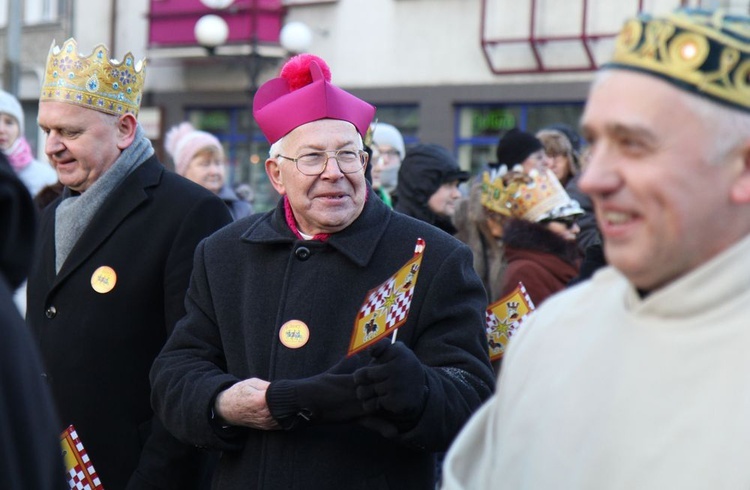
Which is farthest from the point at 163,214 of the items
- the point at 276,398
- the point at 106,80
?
the point at 276,398

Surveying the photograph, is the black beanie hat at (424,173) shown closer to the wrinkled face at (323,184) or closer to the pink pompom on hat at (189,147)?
the pink pompom on hat at (189,147)

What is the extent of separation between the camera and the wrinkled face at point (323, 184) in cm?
387

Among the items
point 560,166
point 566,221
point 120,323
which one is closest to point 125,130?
point 120,323

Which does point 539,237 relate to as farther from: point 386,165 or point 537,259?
point 386,165

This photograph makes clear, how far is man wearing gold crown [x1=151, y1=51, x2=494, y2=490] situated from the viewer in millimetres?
3486

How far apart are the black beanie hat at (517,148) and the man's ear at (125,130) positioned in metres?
3.61

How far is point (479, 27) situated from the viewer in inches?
674

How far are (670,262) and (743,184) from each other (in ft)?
0.53

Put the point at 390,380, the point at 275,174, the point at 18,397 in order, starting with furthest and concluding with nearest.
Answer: the point at 275,174 < the point at 390,380 < the point at 18,397

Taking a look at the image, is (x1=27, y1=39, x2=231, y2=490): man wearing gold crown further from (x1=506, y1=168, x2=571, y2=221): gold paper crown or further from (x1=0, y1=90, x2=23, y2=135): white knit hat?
(x1=0, y1=90, x2=23, y2=135): white knit hat

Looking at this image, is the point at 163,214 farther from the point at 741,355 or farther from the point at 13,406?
the point at 741,355

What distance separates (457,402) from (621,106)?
1576mm

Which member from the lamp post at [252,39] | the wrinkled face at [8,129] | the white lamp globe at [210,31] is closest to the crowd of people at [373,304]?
the wrinkled face at [8,129]

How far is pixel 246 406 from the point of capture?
11.7ft
